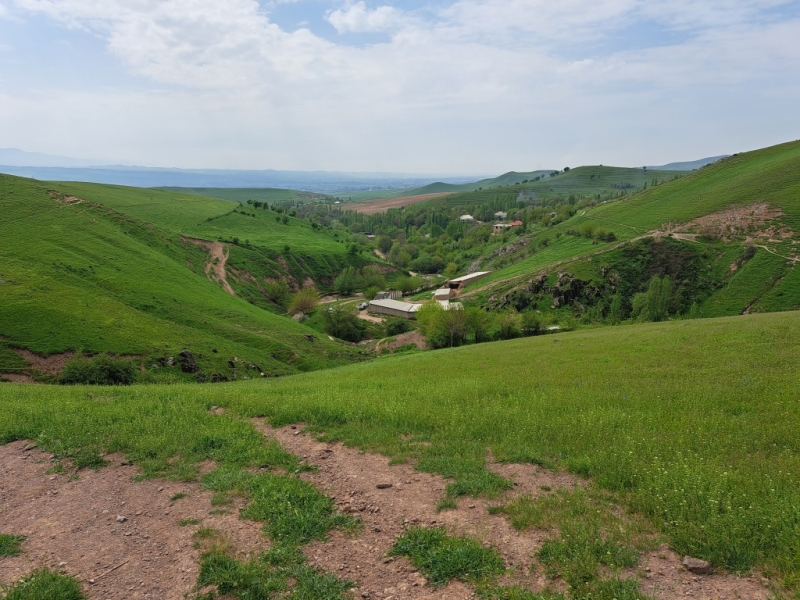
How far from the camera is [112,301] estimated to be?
49906mm

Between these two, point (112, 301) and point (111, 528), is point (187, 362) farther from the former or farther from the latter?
point (111, 528)

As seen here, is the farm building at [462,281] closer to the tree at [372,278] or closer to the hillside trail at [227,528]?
the tree at [372,278]

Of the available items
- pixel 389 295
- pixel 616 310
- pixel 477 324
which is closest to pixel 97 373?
pixel 477 324

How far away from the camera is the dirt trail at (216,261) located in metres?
A: 90.4

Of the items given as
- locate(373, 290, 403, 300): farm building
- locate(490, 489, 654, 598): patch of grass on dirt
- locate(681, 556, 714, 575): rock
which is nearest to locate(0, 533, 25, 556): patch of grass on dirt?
locate(490, 489, 654, 598): patch of grass on dirt

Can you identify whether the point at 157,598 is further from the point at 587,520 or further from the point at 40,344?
the point at 40,344

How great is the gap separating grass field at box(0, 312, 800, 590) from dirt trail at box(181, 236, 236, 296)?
70261mm

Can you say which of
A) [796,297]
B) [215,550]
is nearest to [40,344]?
[215,550]

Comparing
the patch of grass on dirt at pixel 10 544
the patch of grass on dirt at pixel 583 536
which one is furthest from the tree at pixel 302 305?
the patch of grass on dirt at pixel 583 536

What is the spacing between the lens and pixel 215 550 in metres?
8.59

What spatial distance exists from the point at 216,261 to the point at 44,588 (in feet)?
327

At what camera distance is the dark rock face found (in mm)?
40594

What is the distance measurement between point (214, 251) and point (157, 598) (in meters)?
107

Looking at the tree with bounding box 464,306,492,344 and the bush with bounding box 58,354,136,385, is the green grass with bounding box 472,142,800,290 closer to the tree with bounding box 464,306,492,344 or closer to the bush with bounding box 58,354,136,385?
the tree with bounding box 464,306,492,344
